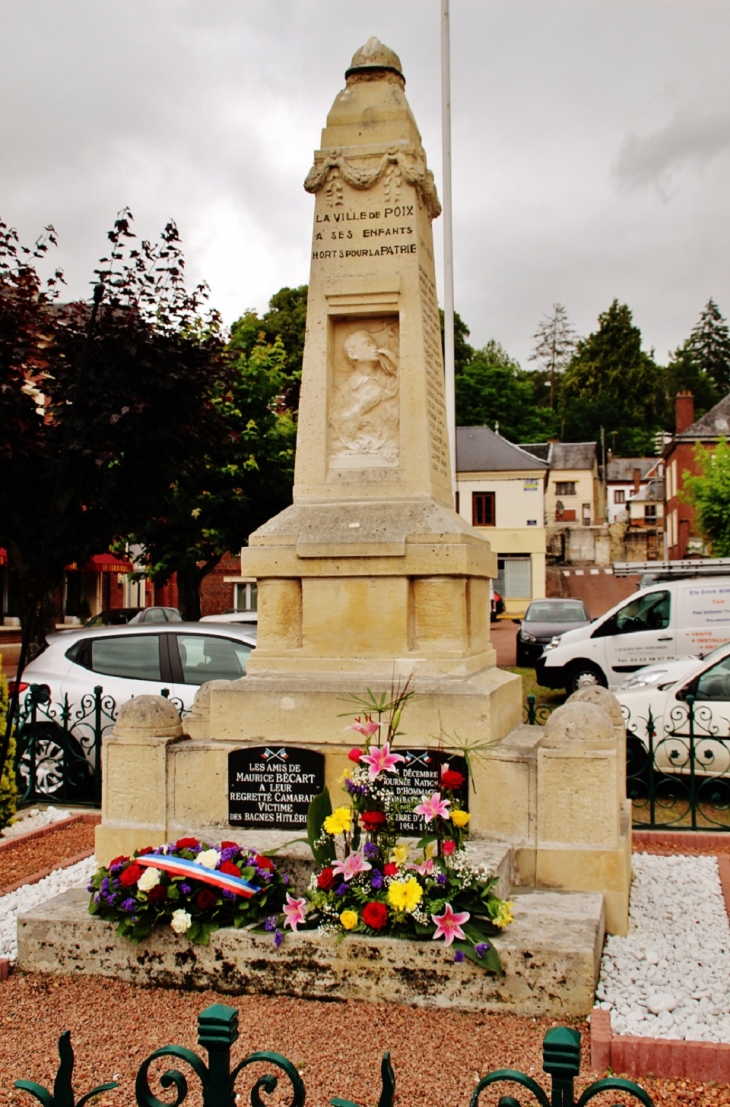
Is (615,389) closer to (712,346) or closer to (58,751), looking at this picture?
(712,346)

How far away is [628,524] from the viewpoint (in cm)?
6612

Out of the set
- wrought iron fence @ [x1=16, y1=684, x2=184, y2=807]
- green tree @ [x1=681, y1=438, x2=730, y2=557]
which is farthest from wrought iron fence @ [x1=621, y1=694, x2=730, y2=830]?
green tree @ [x1=681, y1=438, x2=730, y2=557]

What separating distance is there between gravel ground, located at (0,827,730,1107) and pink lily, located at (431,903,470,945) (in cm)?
33

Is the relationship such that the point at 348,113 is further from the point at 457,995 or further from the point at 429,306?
the point at 457,995

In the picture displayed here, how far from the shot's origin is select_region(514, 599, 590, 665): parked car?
20.6 meters

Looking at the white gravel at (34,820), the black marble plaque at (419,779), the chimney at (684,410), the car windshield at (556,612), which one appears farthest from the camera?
the chimney at (684,410)

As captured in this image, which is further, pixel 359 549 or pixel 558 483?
pixel 558 483

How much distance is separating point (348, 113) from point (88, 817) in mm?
5773

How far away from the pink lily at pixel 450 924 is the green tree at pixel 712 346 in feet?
302

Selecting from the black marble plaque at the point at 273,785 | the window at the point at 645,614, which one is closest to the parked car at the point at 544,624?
the window at the point at 645,614

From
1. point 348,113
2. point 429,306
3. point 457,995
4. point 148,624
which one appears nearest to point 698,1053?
point 457,995

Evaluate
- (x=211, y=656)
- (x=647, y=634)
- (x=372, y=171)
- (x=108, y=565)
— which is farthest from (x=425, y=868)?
(x=108, y=565)

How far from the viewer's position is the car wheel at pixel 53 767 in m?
8.86

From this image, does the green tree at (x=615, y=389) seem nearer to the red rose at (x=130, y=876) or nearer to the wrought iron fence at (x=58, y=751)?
the wrought iron fence at (x=58, y=751)
